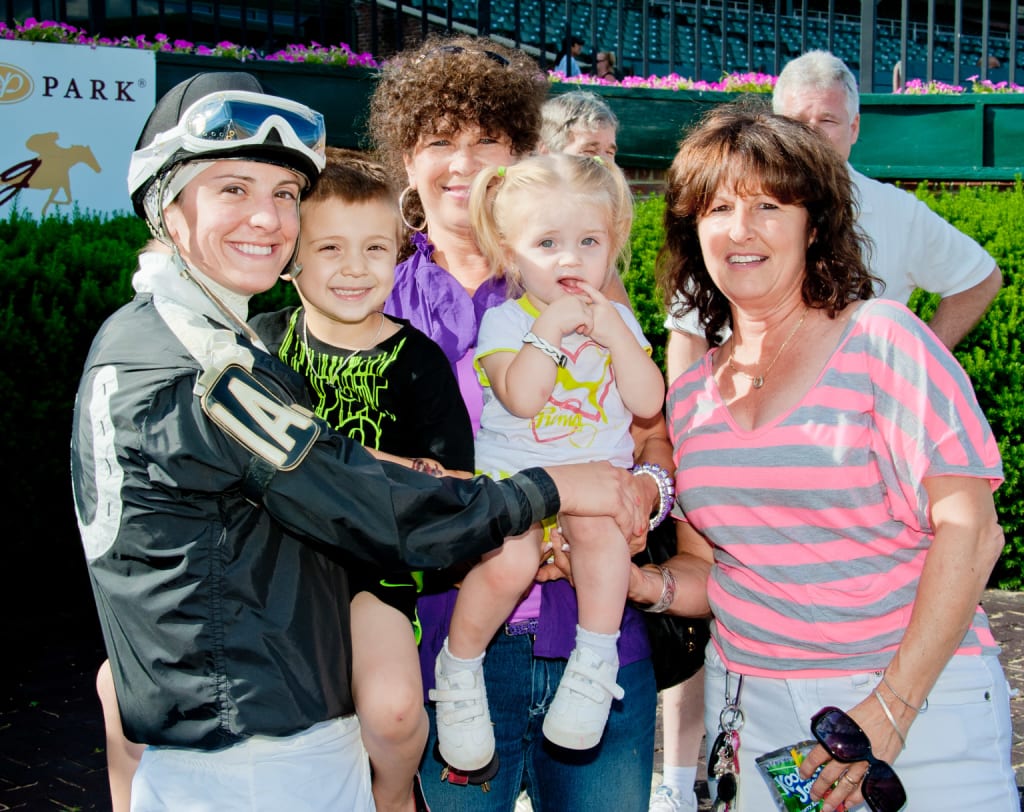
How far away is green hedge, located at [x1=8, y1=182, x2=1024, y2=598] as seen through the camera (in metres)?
5.64

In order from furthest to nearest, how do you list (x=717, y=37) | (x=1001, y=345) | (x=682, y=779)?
(x=717, y=37)
(x=1001, y=345)
(x=682, y=779)

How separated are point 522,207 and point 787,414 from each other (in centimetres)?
96

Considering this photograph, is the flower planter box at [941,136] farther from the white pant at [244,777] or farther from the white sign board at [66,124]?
the white pant at [244,777]

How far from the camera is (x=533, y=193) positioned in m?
3.12

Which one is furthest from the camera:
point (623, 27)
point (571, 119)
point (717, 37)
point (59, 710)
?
point (717, 37)

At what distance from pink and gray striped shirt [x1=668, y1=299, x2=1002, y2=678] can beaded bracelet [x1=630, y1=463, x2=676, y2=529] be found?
0.35 m

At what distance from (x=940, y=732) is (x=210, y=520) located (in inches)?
67.1

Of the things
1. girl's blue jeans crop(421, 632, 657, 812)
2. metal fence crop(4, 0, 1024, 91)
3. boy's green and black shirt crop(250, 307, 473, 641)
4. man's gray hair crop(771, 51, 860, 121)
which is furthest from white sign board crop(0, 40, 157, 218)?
girl's blue jeans crop(421, 632, 657, 812)

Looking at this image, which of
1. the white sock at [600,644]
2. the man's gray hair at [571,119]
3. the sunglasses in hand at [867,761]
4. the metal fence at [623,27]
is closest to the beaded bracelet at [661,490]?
the white sock at [600,644]

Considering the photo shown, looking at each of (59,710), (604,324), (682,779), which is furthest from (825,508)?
(59,710)

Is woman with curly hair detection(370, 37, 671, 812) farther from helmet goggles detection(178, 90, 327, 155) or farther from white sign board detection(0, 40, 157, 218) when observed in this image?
white sign board detection(0, 40, 157, 218)

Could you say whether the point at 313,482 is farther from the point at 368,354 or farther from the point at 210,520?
the point at 368,354

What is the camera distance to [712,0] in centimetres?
2191

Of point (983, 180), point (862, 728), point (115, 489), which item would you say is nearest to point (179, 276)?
point (115, 489)
